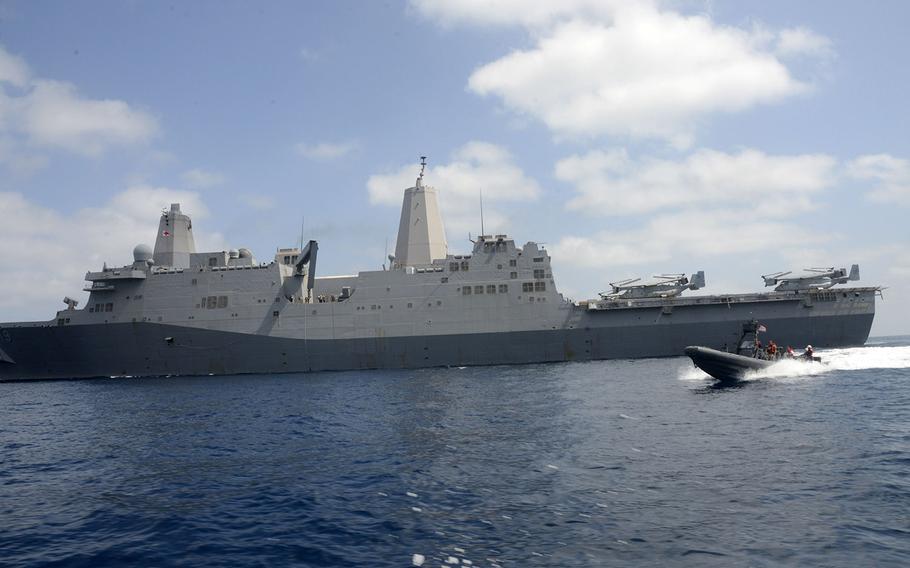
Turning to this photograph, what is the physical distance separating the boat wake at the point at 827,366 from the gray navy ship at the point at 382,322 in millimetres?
4458

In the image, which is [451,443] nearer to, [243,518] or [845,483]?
[243,518]

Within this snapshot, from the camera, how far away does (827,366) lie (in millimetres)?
28094

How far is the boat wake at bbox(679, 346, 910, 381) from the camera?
2538 cm

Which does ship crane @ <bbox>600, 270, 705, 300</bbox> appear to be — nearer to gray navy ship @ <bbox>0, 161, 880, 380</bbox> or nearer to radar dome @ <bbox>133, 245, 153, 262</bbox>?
gray navy ship @ <bbox>0, 161, 880, 380</bbox>

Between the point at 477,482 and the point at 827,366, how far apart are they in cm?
2467

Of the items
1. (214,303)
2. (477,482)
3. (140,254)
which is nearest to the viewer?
(477,482)

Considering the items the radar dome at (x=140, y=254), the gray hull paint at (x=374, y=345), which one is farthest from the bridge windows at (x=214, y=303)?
the radar dome at (x=140, y=254)

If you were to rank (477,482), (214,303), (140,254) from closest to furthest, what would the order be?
(477,482), (214,303), (140,254)

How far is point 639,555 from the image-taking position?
718 centimetres

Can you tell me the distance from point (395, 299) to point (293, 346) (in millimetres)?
6981

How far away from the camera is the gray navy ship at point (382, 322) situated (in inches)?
1444

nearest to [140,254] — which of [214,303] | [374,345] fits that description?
[214,303]

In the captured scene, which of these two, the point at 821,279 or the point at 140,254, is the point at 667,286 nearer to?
the point at 821,279

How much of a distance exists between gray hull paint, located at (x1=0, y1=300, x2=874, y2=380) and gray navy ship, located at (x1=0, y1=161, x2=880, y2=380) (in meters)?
0.06
